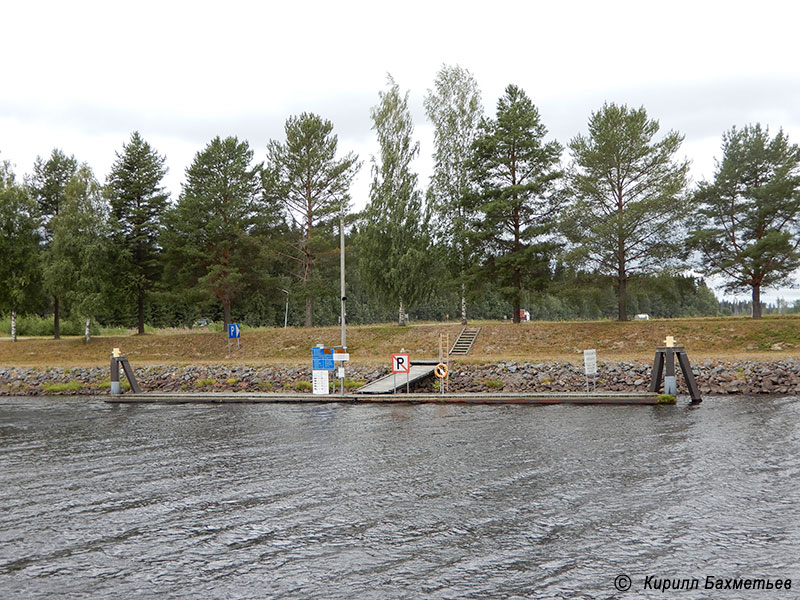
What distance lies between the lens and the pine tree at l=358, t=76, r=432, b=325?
146 ft

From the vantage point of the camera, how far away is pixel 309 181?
49.4 m

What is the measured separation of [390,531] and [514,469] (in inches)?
176

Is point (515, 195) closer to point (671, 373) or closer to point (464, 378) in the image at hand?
point (464, 378)

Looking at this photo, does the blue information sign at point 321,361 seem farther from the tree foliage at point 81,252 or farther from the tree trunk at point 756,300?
the tree trunk at point 756,300

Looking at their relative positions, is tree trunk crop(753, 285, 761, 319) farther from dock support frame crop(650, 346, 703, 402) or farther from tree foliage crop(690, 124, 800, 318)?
dock support frame crop(650, 346, 703, 402)

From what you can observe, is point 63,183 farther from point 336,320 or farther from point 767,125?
point 336,320

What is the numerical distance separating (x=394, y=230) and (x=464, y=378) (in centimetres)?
1608

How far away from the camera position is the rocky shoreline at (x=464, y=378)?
28.1 metres

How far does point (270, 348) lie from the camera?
4447 centimetres

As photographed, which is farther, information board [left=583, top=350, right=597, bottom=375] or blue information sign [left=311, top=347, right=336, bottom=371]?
blue information sign [left=311, top=347, right=336, bottom=371]

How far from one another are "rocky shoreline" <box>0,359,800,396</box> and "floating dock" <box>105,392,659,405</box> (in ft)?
11.8

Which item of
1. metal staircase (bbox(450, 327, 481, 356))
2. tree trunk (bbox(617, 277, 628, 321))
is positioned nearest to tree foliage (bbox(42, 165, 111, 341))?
metal staircase (bbox(450, 327, 481, 356))

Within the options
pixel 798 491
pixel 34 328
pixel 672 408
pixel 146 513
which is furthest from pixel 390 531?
pixel 34 328
